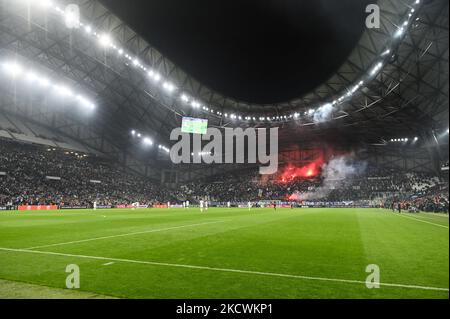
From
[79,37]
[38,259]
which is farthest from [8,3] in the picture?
[38,259]

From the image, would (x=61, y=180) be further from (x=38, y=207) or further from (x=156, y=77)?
(x=156, y=77)

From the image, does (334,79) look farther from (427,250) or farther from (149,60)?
(427,250)

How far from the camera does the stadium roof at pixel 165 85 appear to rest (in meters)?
34.7

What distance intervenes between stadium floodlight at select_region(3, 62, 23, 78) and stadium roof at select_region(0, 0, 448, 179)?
1134 mm

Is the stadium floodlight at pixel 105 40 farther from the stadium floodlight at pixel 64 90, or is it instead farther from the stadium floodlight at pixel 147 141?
the stadium floodlight at pixel 147 141

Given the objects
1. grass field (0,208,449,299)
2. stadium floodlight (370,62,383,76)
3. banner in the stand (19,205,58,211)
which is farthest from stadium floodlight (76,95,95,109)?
grass field (0,208,449,299)

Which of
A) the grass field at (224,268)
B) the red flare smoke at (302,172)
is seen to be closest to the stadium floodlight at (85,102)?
the red flare smoke at (302,172)

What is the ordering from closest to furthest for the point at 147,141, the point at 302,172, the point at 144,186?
the point at 144,186, the point at 147,141, the point at 302,172

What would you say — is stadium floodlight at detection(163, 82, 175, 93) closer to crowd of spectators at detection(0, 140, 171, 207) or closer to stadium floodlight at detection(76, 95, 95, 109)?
stadium floodlight at detection(76, 95, 95, 109)

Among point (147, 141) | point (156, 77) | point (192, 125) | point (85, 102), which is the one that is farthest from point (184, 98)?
point (147, 141)

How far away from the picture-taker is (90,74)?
4653 centimetres

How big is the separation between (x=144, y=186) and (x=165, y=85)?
27.5m

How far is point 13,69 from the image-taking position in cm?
4475

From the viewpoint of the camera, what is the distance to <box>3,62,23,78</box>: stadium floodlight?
1696 inches
